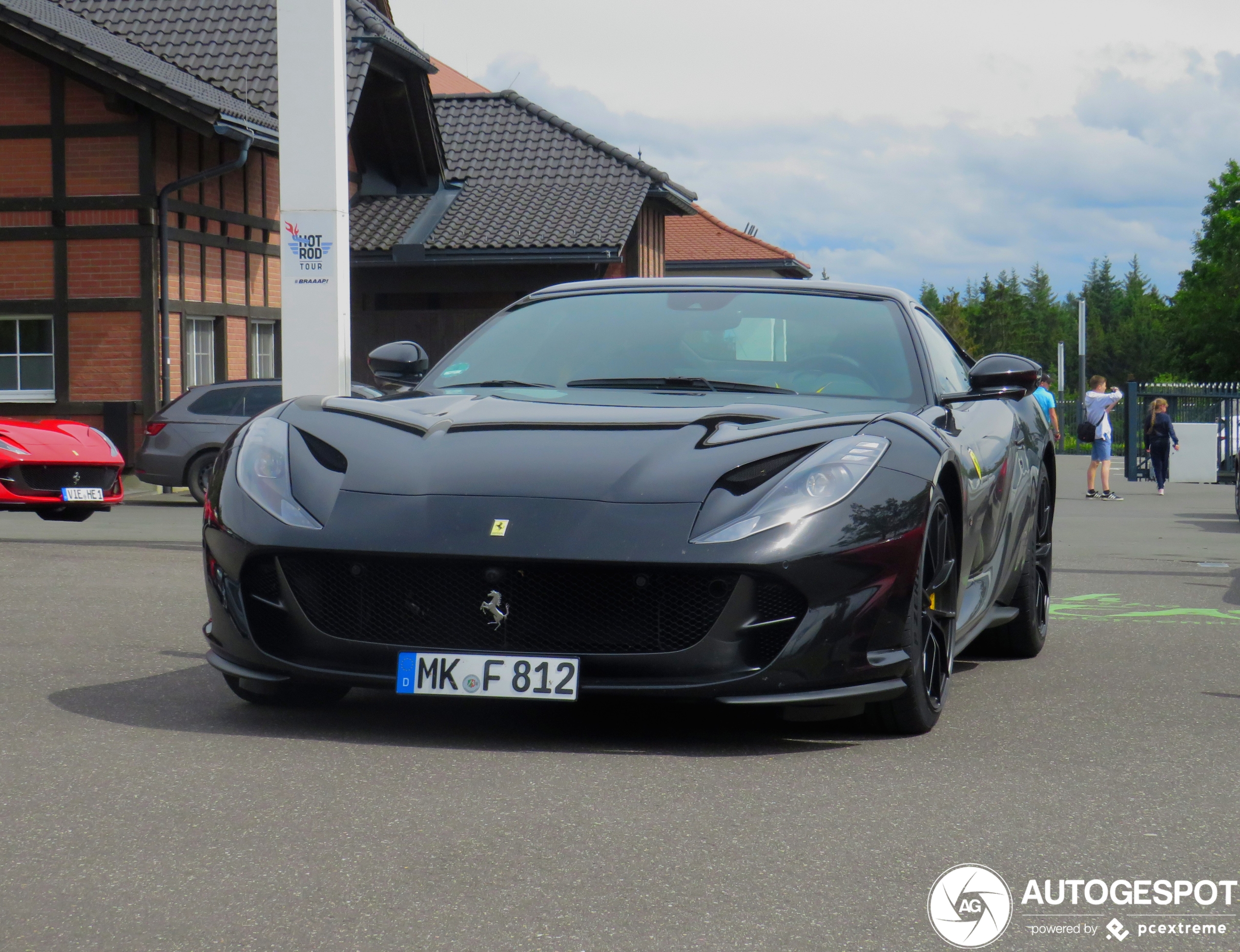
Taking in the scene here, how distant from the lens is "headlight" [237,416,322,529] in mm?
4570

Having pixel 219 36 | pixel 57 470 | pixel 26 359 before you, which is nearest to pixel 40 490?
pixel 57 470

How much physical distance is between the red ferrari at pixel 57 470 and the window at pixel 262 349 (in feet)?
34.0

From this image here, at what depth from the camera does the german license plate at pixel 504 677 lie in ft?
14.4

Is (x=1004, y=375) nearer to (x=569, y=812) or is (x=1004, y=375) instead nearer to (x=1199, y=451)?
(x=569, y=812)

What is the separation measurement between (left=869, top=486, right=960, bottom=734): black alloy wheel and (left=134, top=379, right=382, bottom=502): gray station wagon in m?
12.9

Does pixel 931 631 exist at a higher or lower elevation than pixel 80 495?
higher

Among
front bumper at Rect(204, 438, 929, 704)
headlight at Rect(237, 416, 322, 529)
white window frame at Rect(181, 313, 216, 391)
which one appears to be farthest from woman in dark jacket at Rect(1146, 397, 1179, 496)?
headlight at Rect(237, 416, 322, 529)

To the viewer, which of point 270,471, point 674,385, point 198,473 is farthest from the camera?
point 198,473

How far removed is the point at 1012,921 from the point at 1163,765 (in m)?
1.52

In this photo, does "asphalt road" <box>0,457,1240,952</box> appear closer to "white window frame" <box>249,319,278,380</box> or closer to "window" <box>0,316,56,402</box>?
"window" <box>0,316,56,402</box>

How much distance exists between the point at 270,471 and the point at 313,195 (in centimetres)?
691

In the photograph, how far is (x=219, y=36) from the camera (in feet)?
80.0

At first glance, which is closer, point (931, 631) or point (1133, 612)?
point (931, 631)

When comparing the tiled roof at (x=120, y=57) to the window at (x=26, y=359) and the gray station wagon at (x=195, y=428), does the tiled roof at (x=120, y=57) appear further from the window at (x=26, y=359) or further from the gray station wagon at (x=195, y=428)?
the gray station wagon at (x=195, y=428)
